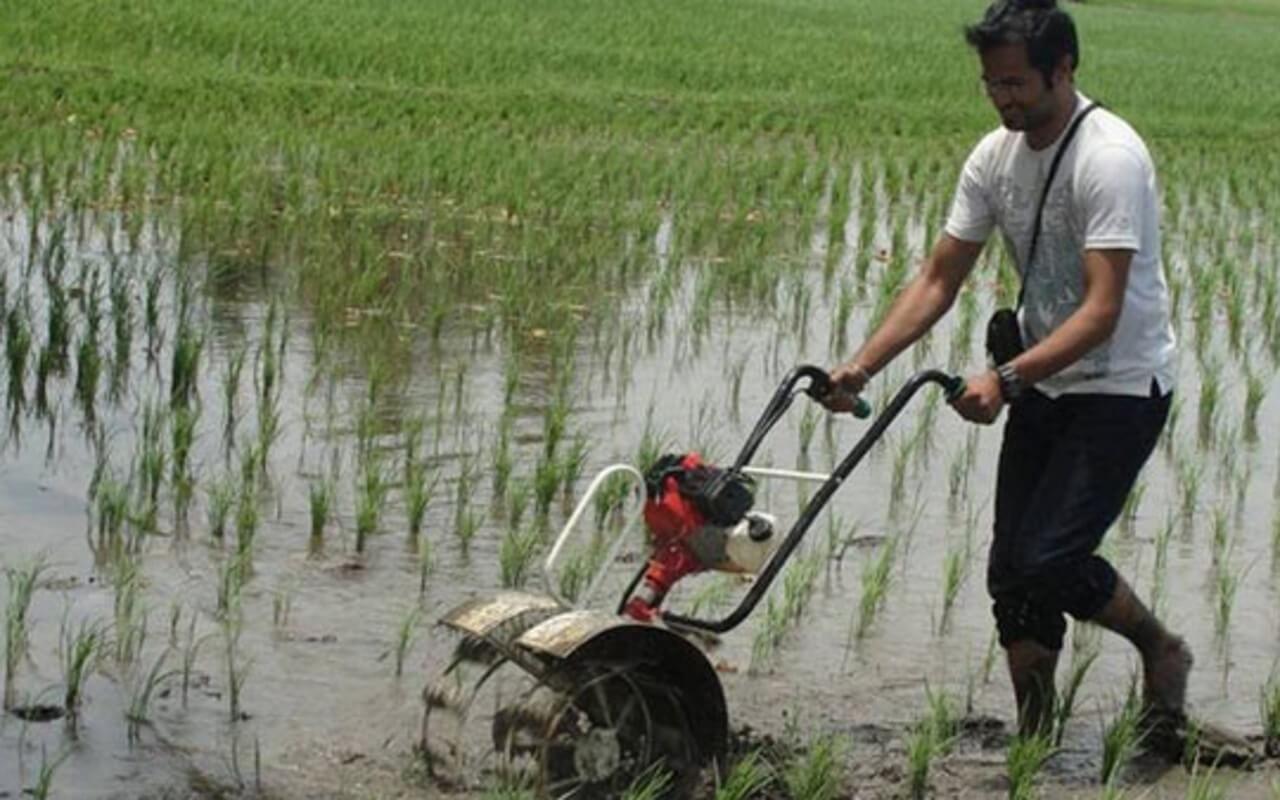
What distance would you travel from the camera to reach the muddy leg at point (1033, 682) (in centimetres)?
464

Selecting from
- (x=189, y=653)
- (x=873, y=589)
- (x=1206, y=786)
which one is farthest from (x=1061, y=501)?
A: (x=189, y=653)

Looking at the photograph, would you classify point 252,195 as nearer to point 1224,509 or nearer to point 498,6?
point 1224,509

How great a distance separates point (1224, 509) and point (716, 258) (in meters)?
4.36

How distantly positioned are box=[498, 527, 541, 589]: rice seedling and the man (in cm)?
138

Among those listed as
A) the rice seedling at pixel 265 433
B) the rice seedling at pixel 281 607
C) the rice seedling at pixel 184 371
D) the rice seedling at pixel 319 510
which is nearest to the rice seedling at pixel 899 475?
the rice seedling at pixel 319 510

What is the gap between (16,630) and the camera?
15.9ft

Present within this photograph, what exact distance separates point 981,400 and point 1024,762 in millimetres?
647

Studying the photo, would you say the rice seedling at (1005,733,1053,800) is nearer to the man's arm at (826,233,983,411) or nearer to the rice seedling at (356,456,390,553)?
the man's arm at (826,233,983,411)

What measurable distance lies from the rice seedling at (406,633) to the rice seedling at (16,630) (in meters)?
0.75

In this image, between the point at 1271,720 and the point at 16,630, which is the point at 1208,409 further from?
the point at 16,630

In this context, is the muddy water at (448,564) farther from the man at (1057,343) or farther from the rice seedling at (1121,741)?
the man at (1057,343)

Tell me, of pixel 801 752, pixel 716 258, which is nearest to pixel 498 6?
pixel 716 258

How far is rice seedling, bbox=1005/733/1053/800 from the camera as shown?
4336mm

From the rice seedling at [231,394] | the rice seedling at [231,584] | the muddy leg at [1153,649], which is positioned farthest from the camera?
the rice seedling at [231,394]
